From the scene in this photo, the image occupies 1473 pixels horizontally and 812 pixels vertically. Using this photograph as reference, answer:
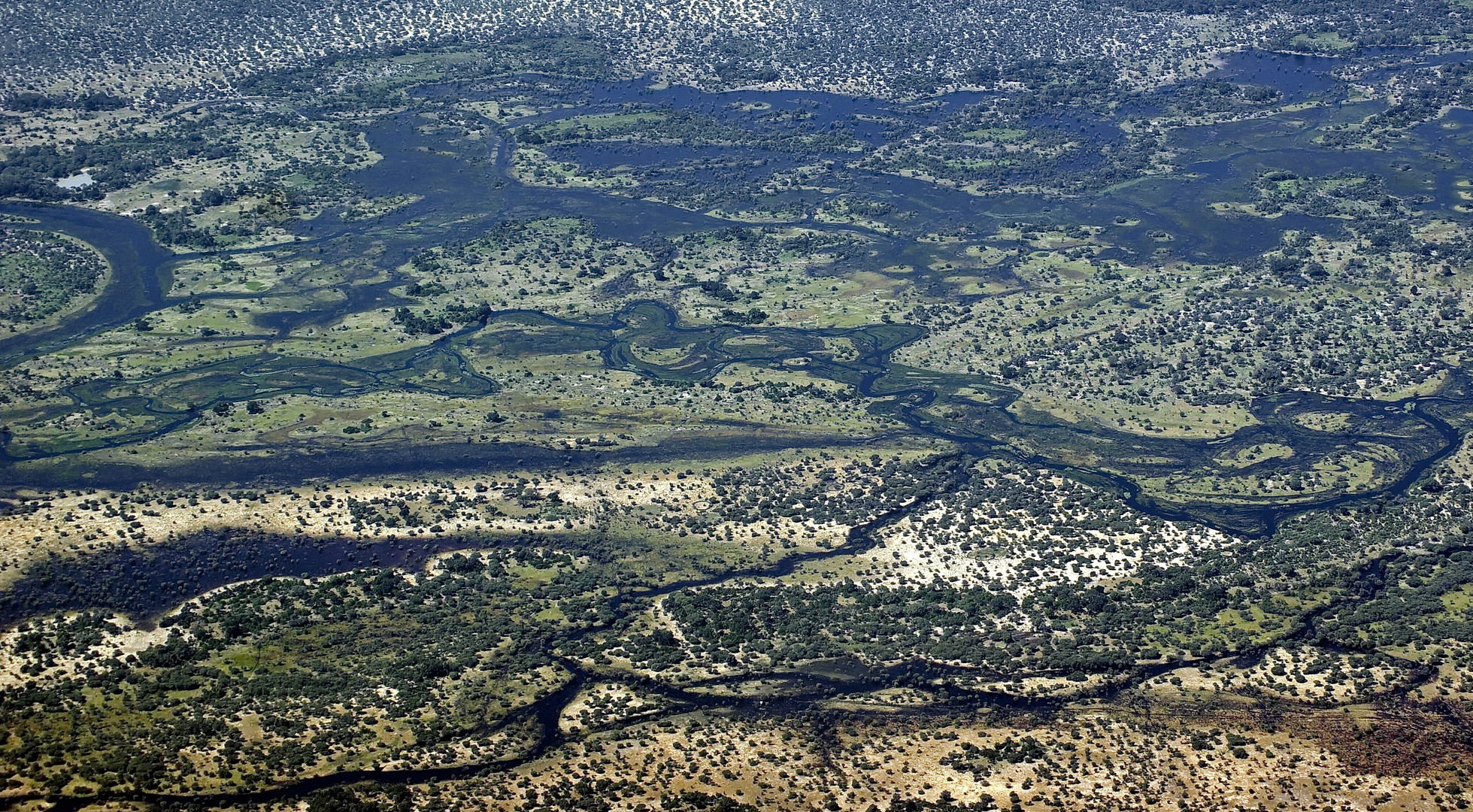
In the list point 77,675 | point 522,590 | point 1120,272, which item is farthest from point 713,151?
point 77,675

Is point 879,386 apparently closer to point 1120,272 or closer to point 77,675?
point 1120,272

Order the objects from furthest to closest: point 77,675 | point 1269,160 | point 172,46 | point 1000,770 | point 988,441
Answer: point 172,46 < point 1269,160 < point 988,441 < point 77,675 < point 1000,770

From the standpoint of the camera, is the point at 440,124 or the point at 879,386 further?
the point at 440,124

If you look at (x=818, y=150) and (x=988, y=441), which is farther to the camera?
(x=818, y=150)

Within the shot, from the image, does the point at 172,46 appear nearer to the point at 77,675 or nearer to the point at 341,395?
Answer: the point at 341,395

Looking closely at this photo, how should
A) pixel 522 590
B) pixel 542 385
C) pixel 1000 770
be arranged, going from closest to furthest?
pixel 1000 770 → pixel 522 590 → pixel 542 385

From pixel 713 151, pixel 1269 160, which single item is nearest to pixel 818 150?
pixel 713 151

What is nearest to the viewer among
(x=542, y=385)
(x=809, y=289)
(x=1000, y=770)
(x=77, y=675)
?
(x=1000, y=770)

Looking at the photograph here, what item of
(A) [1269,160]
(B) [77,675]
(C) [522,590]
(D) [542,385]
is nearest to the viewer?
(B) [77,675]

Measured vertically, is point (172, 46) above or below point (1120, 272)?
above
